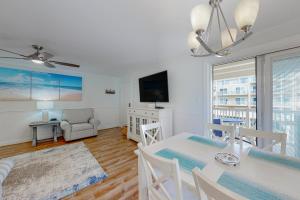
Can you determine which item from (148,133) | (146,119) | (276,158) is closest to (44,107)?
(146,119)

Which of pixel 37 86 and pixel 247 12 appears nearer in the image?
pixel 247 12

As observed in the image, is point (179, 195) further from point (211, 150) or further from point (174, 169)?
point (211, 150)

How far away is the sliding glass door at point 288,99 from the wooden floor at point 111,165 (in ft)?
7.21

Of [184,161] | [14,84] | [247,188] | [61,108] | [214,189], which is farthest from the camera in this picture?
[61,108]

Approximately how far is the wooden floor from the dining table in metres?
0.71

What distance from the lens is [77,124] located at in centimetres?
378

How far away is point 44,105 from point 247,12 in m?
4.61

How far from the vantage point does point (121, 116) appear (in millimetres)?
5547

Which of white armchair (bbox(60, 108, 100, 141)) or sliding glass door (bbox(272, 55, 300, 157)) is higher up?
sliding glass door (bbox(272, 55, 300, 157))

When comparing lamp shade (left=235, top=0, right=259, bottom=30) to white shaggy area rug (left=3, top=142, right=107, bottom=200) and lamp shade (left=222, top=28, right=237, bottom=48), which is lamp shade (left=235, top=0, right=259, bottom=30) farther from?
white shaggy area rug (left=3, top=142, right=107, bottom=200)

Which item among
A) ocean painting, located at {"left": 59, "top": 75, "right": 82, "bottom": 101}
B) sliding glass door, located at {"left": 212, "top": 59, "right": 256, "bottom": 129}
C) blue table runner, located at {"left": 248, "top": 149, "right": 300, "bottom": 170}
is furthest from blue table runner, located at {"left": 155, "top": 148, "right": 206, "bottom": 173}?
ocean painting, located at {"left": 59, "top": 75, "right": 82, "bottom": 101}

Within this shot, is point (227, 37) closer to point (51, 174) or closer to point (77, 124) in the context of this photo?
point (51, 174)

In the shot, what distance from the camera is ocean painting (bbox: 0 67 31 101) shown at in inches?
128

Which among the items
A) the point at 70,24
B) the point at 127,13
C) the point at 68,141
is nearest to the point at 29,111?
the point at 68,141
